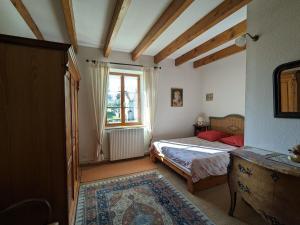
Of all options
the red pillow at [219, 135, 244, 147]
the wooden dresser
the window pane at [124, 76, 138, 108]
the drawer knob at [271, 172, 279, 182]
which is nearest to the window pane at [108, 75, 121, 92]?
the window pane at [124, 76, 138, 108]

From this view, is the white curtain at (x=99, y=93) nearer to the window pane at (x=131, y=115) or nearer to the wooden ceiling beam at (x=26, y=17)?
the window pane at (x=131, y=115)

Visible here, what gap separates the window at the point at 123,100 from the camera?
12.0 feet

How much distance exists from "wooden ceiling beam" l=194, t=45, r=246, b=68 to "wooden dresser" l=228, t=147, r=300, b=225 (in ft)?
7.68

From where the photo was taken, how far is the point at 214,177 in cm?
240

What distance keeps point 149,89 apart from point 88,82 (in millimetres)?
1398

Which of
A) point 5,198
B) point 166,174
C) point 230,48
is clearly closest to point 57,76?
point 5,198

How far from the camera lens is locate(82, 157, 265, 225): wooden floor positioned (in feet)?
5.73

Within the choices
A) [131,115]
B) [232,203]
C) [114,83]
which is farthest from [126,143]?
[232,203]

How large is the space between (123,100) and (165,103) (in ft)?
3.71

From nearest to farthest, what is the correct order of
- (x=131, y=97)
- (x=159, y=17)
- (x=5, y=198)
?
(x=5, y=198)
(x=159, y=17)
(x=131, y=97)

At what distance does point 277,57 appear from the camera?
1.54m

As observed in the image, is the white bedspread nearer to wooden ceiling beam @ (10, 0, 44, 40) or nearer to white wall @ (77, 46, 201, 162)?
white wall @ (77, 46, 201, 162)

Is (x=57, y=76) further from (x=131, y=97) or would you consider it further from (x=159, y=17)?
(x=131, y=97)

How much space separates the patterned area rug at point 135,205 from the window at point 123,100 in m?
1.53
